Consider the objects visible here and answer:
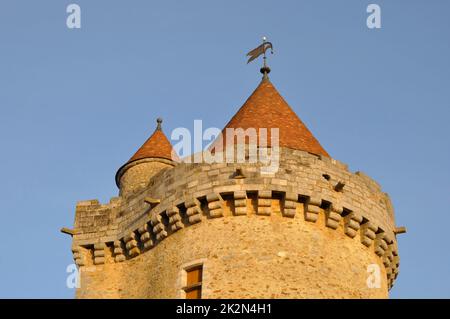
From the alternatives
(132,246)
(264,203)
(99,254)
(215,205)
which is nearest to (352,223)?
(264,203)

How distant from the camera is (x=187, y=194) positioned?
64.4 ft

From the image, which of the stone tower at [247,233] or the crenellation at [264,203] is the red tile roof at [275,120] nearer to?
the stone tower at [247,233]

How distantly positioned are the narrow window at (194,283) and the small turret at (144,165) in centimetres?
420

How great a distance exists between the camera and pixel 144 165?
23.1 meters

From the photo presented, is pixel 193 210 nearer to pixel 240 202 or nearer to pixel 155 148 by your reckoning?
pixel 240 202

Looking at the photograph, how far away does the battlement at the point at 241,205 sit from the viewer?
19.1 meters

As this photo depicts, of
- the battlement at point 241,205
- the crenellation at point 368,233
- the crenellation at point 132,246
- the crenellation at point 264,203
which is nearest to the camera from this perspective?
the crenellation at point 264,203

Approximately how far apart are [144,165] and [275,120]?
3.58m

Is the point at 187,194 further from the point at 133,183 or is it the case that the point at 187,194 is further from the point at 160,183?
the point at 133,183

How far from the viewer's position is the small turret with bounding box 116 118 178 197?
902 inches

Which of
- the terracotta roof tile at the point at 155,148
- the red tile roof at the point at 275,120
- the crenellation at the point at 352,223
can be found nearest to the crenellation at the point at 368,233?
the crenellation at the point at 352,223

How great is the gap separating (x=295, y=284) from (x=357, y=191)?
3.08m

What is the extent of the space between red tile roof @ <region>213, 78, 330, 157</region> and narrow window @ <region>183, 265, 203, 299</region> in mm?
3599
